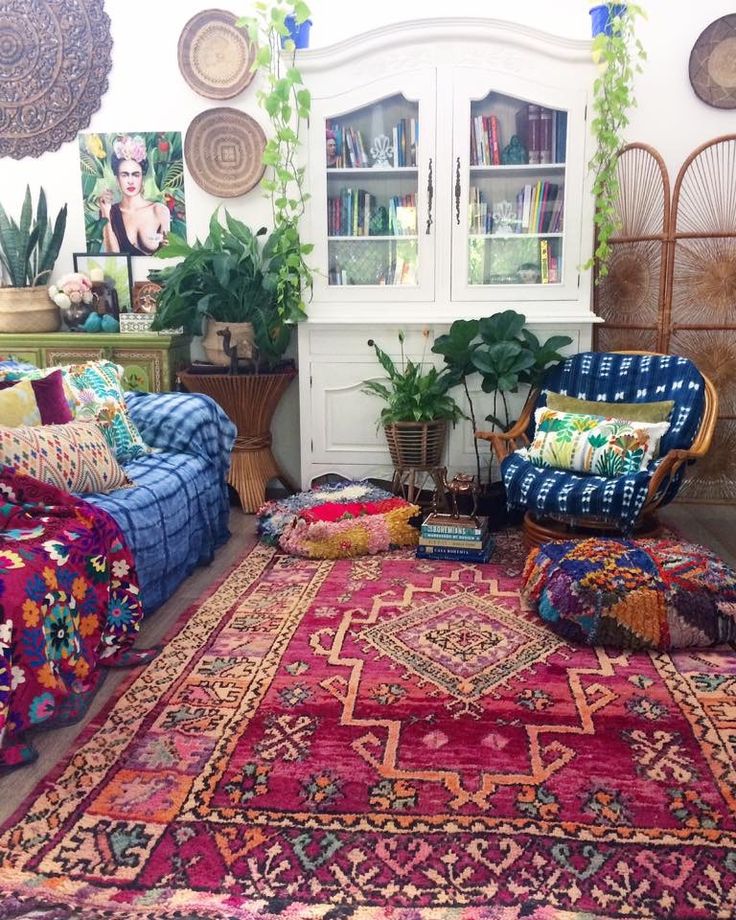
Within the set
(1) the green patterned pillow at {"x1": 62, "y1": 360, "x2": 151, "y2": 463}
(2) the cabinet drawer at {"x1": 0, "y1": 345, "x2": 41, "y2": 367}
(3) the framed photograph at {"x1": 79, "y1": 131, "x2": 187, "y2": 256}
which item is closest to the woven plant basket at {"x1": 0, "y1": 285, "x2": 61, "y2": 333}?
(2) the cabinet drawer at {"x1": 0, "y1": 345, "x2": 41, "y2": 367}

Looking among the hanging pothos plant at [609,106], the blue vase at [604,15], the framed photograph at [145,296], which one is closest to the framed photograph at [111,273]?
the framed photograph at [145,296]

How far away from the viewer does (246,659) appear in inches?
98.9

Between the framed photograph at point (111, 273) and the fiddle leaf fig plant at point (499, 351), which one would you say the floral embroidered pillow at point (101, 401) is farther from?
the fiddle leaf fig plant at point (499, 351)

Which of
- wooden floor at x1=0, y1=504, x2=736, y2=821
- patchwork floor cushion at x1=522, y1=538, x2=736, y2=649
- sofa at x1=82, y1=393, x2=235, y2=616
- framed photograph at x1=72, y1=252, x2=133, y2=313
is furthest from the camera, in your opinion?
framed photograph at x1=72, y1=252, x2=133, y2=313

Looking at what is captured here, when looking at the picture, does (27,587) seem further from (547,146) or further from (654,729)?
→ (547,146)

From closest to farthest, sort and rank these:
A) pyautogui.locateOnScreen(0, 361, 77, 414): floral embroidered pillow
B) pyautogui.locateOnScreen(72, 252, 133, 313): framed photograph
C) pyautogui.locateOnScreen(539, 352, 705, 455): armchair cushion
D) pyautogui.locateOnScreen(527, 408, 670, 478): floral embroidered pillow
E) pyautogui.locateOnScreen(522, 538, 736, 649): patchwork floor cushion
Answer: pyautogui.locateOnScreen(522, 538, 736, 649): patchwork floor cushion, pyautogui.locateOnScreen(0, 361, 77, 414): floral embroidered pillow, pyautogui.locateOnScreen(527, 408, 670, 478): floral embroidered pillow, pyautogui.locateOnScreen(539, 352, 705, 455): armchair cushion, pyautogui.locateOnScreen(72, 252, 133, 313): framed photograph

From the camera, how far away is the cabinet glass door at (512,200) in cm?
372

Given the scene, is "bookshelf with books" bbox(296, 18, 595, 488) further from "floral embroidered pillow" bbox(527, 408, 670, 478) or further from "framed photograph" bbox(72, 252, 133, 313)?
"framed photograph" bbox(72, 252, 133, 313)

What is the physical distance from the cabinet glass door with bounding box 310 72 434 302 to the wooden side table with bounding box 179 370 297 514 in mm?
515

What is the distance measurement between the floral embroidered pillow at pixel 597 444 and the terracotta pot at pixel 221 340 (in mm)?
1460

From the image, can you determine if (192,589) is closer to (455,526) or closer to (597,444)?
(455,526)

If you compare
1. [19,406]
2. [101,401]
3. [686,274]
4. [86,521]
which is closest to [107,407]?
[101,401]

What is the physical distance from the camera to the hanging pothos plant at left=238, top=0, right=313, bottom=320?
3631 mm

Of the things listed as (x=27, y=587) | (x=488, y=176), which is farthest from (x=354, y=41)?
(x=27, y=587)
